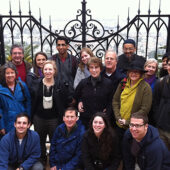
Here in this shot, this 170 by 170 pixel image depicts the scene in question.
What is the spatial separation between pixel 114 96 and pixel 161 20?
1723mm

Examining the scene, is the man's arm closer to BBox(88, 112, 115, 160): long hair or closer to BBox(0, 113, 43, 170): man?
BBox(0, 113, 43, 170): man

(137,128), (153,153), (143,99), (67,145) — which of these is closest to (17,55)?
(67,145)

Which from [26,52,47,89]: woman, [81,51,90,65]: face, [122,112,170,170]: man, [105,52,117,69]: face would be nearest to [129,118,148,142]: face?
[122,112,170,170]: man

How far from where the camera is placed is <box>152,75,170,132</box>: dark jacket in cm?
304

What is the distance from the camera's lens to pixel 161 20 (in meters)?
4.09

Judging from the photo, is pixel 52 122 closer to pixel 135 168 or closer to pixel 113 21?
pixel 135 168

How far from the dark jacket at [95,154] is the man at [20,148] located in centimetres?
65

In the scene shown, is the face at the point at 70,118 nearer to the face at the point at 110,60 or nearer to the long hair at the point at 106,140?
the long hair at the point at 106,140

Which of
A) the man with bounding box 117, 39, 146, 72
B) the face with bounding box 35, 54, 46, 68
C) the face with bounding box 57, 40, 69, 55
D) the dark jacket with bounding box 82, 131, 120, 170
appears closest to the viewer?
the dark jacket with bounding box 82, 131, 120, 170

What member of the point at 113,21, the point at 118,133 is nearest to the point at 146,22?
the point at 113,21

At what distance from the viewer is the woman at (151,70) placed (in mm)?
3305

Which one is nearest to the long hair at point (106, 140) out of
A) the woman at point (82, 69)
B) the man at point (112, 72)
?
the man at point (112, 72)

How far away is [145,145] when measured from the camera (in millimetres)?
2779

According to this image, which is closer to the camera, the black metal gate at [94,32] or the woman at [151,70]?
the woman at [151,70]
